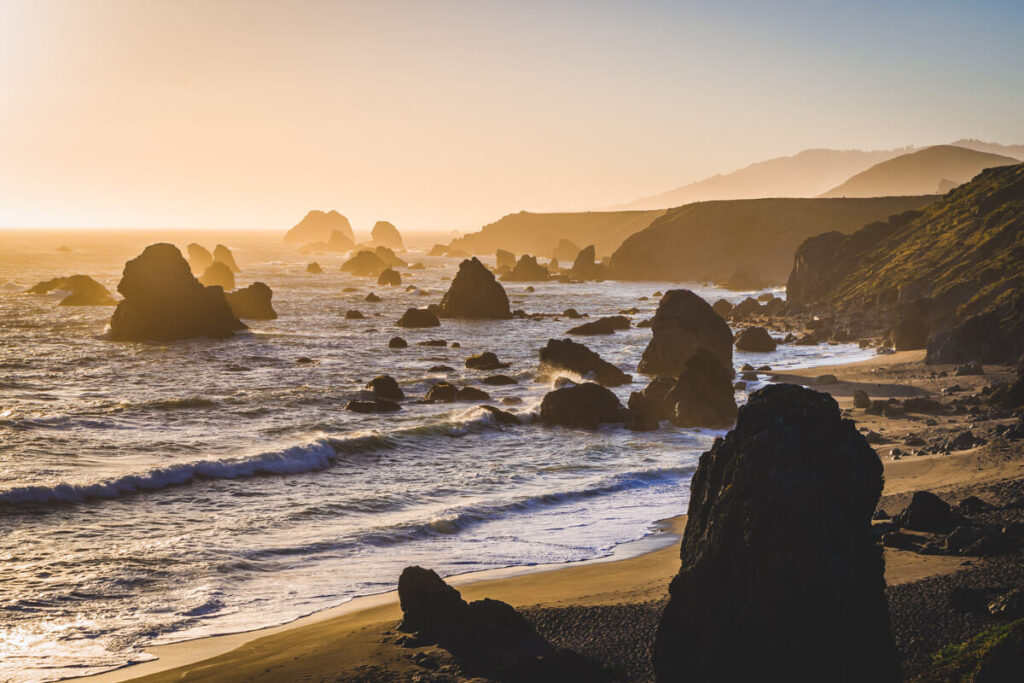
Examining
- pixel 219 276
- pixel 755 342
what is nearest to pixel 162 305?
pixel 755 342

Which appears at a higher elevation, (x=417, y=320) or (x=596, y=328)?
(x=417, y=320)

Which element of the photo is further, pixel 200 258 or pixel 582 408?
pixel 200 258

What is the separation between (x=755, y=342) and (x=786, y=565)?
173 ft

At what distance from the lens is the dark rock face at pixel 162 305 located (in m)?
62.9

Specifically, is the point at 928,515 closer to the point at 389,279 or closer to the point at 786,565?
the point at 786,565

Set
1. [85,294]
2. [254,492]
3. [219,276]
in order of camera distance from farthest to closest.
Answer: [219,276], [85,294], [254,492]

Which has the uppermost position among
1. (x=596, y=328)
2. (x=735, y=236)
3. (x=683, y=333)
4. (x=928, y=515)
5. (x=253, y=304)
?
(x=735, y=236)

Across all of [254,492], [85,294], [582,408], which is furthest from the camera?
[85,294]

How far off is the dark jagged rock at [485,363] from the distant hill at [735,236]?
10198cm

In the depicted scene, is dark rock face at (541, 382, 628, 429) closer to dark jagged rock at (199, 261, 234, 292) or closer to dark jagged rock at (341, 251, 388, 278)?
dark jagged rock at (199, 261, 234, 292)

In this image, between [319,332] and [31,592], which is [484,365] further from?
[31,592]

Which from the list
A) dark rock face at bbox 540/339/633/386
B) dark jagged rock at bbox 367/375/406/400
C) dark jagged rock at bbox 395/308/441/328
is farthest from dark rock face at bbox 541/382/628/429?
dark jagged rock at bbox 395/308/441/328

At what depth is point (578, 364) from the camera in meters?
46.5

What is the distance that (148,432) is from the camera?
1297 inches
